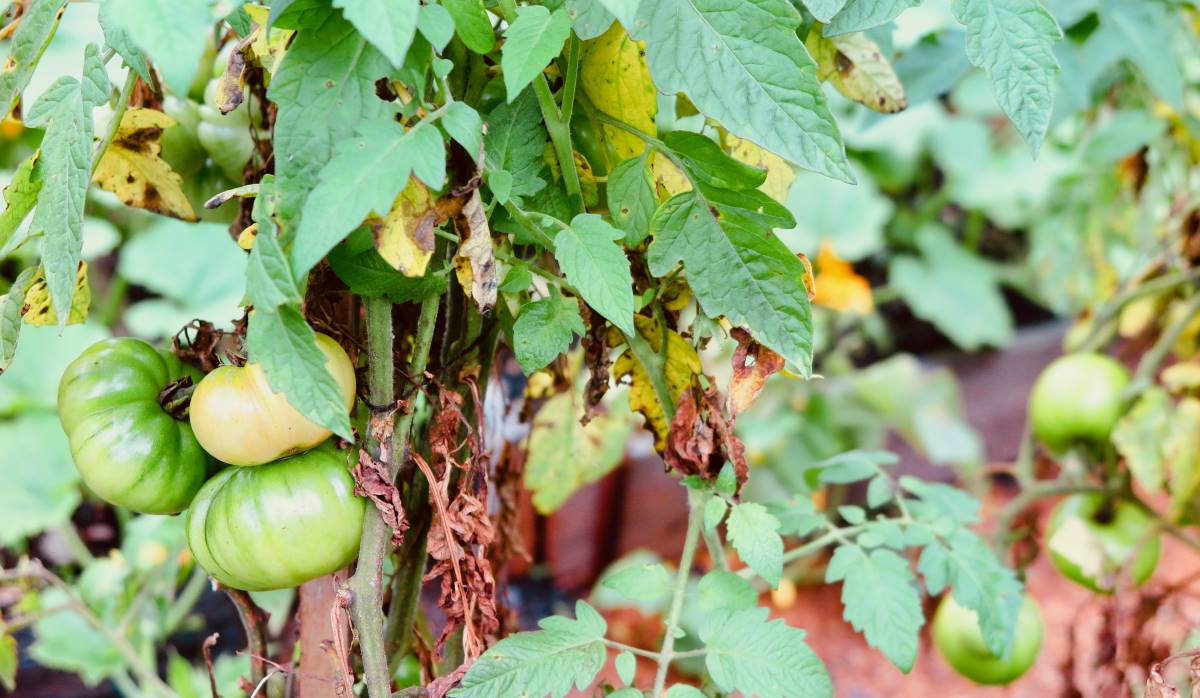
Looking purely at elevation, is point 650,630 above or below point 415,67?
below

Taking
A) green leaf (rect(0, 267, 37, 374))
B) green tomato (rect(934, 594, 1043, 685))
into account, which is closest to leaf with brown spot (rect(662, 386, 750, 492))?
green leaf (rect(0, 267, 37, 374))

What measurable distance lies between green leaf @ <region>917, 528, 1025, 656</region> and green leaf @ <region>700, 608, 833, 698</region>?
18 centimetres

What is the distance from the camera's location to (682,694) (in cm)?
46

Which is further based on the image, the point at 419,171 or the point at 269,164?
the point at 269,164

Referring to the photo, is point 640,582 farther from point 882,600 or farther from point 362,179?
point 362,179

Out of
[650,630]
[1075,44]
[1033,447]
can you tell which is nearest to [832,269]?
[1033,447]

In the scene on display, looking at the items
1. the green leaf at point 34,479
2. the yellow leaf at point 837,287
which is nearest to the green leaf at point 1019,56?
the green leaf at point 34,479

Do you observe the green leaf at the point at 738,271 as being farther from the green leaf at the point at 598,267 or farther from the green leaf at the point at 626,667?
the green leaf at the point at 626,667

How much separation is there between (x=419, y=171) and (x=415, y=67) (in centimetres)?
5

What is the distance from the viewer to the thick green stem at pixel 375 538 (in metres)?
0.44

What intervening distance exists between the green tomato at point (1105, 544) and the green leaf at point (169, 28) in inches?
35.9

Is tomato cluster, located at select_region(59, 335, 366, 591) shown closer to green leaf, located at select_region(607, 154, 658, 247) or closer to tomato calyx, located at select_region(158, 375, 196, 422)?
tomato calyx, located at select_region(158, 375, 196, 422)

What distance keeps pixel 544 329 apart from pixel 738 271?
0.09 metres

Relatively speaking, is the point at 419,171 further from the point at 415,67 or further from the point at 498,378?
the point at 498,378
